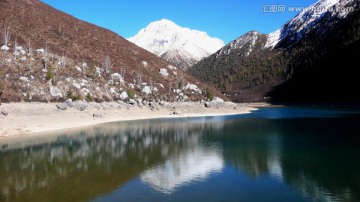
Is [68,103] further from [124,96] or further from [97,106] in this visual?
[124,96]

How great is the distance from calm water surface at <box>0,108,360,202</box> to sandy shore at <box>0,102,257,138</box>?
22.0 ft

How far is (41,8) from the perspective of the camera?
5581 inches

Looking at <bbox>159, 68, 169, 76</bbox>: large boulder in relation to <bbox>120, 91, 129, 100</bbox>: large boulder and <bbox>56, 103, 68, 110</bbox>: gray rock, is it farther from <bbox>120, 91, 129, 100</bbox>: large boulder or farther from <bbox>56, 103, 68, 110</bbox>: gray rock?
<bbox>56, 103, 68, 110</bbox>: gray rock

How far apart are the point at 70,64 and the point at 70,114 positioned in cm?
3300

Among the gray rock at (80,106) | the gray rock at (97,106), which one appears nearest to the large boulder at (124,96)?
the gray rock at (97,106)

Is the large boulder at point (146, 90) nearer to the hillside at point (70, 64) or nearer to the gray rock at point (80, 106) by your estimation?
the hillside at point (70, 64)

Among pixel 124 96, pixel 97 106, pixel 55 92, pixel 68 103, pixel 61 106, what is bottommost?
pixel 97 106

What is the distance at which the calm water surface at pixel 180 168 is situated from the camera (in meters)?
26.3

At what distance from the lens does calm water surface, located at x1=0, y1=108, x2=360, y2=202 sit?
26266 mm

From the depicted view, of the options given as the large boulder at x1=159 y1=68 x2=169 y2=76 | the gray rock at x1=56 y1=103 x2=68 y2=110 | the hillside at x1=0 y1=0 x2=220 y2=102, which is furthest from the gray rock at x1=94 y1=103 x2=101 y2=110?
the large boulder at x1=159 y1=68 x2=169 y2=76

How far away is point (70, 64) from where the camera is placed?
104 meters

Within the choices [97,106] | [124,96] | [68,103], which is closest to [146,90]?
[124,96]

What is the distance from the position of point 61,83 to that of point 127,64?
1902 inches

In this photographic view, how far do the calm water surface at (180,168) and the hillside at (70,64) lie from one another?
3150cm
